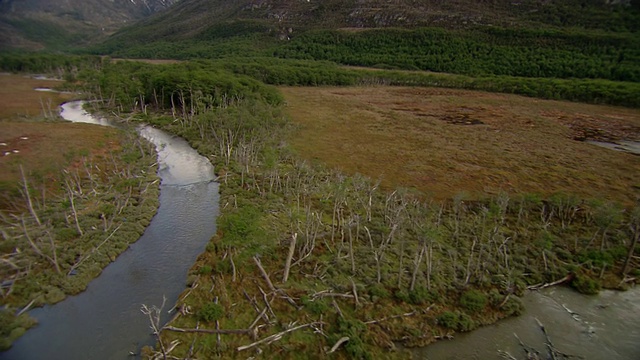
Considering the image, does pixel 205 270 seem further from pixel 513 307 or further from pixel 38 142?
pixel 38 142

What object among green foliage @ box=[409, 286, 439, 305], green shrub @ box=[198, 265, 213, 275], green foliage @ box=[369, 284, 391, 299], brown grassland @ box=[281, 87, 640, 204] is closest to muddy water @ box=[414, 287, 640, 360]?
green foliage @ box=[409, 286, 439, 305]

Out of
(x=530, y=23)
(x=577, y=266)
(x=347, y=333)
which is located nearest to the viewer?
(x=347, y=333)

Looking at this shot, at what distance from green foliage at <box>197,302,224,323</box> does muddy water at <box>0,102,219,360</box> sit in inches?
104

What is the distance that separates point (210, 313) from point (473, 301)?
1684 cm

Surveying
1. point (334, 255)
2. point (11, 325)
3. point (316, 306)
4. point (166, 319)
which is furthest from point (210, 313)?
point (11, 325)

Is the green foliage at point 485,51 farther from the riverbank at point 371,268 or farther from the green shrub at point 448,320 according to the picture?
the green shrub at point 448,320

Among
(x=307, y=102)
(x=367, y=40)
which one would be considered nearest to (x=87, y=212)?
(x=307, y=102)

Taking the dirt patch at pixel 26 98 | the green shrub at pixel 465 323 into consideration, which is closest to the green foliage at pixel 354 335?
the green shrub at pixel 465 323

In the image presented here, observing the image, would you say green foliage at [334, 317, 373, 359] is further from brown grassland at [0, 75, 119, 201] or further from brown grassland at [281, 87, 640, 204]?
brown grassland at [0, 75, 119, 201]

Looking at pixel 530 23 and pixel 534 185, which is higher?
pixel 530 23

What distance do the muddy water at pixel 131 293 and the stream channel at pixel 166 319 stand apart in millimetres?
59

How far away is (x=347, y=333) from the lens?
68.2ft

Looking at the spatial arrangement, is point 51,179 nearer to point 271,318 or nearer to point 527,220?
point 271,318

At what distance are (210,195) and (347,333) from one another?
85.6 ft
